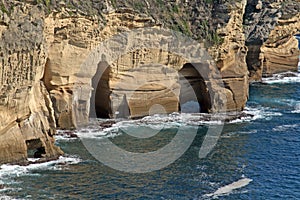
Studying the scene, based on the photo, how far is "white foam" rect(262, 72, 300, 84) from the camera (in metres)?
110

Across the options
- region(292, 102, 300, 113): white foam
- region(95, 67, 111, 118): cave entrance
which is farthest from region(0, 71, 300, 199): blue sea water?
region(292, 102, 300, 113): white foam

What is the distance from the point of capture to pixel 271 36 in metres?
111

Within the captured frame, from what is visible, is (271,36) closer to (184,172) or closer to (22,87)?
(184,172)

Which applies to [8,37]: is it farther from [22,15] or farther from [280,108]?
[280,108]

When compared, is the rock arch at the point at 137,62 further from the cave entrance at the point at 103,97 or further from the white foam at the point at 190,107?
the white foam at the point at 190,107

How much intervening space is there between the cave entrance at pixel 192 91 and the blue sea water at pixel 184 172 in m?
7.53

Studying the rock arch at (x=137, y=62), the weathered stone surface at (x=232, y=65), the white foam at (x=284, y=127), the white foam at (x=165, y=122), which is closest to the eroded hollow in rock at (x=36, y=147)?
the white foam at (x=165, y=122)

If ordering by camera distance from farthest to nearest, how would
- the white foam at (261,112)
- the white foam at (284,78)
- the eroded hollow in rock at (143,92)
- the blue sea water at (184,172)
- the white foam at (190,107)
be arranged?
the white foam at (284,78), the white foam at (190,107), the white foam at (261,112), the eroded hollow in rock at (143,92), the blue sea water at (184,172)

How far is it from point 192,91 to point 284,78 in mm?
32994

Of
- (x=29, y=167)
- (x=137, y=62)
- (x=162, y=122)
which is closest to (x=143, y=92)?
(x=137, y=62)

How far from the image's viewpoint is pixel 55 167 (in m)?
59.0

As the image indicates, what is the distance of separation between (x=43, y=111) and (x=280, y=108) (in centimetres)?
3836

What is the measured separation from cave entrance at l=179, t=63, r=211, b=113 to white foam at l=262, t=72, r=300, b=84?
2801cm

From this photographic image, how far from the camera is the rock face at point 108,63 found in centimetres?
5947
